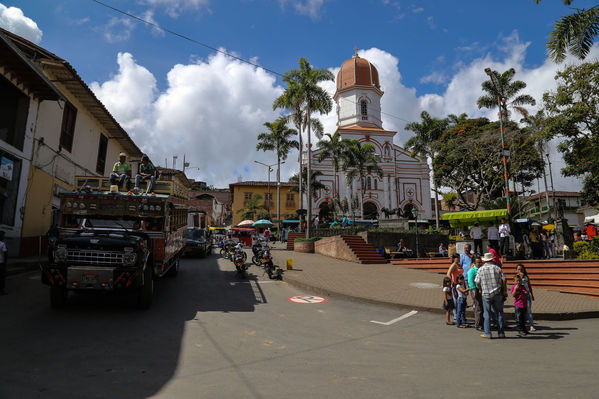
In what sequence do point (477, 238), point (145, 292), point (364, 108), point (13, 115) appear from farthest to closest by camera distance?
1. point (364, 108)
2. point (477, 238)
3. point (13, 115)
4. point (145, 292)

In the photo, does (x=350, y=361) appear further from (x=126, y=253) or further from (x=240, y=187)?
(x=240, y=187)

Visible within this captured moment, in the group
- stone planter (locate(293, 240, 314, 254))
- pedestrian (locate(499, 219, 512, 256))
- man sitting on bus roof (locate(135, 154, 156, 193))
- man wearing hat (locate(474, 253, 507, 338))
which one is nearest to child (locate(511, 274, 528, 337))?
man wearing hat (locate(474, 253, 507, 338))

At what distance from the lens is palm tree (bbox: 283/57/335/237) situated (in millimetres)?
25594

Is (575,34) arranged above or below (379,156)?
below

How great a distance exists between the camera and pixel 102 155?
2052cm

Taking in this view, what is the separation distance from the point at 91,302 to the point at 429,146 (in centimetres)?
3544

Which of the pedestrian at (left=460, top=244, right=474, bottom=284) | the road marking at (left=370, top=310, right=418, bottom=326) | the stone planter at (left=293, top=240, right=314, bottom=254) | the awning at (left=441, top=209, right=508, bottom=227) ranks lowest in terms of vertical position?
the road marking at (left=370, top=310, right=418, bottom=326)

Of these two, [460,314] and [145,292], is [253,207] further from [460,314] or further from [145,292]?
[460,314]

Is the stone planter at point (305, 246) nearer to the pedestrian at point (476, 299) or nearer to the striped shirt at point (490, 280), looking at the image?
the pedestrian at point (476, 299)

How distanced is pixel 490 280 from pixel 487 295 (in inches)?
12.4

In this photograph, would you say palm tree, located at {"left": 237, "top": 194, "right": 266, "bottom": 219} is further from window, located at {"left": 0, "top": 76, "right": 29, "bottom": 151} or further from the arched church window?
window, located at {"left": 0, "top": 76, "right": 29, "bottom": 151}

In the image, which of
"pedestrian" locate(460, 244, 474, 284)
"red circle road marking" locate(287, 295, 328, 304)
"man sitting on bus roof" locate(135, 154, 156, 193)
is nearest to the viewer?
"pedestrian" locate(460, 244, 474, 284)

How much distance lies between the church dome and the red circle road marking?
4607 centimetres

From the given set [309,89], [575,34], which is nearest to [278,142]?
[309,89]
